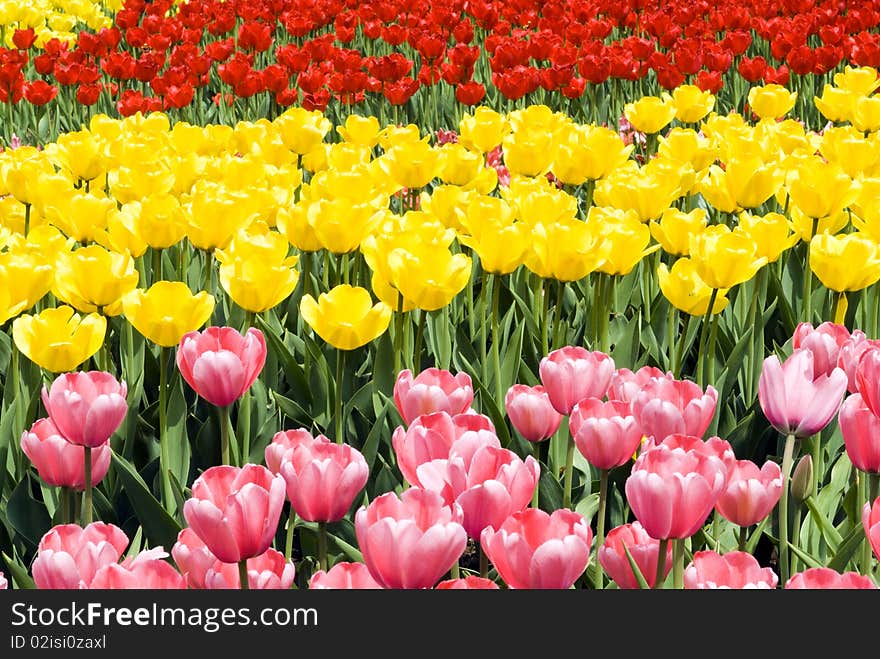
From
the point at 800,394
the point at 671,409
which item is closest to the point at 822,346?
the point at 800,394

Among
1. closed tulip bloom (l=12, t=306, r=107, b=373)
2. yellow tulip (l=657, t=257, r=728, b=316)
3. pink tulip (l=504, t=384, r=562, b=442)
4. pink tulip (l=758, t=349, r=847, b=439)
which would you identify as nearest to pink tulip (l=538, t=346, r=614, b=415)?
pink tulip (l=504, t=384, r=562, b=442)

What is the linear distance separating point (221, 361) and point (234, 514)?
56 cm

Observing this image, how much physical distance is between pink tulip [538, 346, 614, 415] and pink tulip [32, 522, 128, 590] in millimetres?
738

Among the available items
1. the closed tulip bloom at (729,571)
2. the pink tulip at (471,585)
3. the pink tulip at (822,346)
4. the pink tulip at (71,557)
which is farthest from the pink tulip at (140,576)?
the pink tulip at (822,346)

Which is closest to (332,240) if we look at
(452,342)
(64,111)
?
(452,342)

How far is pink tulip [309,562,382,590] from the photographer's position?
1.39 m

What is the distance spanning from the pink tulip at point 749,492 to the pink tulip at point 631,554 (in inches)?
4.6

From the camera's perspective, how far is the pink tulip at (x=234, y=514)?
139cm

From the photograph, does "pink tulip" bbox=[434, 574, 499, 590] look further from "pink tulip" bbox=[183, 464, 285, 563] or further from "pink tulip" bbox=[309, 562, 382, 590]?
"pink tulip" bbox=[183, 464, 285, 563]

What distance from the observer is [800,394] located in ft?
5.79

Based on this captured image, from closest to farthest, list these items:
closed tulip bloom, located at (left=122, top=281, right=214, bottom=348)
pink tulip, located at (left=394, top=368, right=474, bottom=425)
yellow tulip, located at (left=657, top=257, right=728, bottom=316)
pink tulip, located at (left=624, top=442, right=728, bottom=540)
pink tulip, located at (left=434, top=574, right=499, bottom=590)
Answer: pink tulip, located at (left=434, top=574, right=499, bottom=590) → pink tulip, located at (left=624, top=442, right=728, bottom=540) → pink tulip, located at (left=394, top=368, right=474, bottom=425) → closed tulip bloom, located at (left=122, top=281, right=214, bottom=348) → yellow tulip, located at (left=657, top=257, right=728, bottom=316)

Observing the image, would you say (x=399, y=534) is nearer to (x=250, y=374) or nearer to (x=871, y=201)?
(x=250, y=374)

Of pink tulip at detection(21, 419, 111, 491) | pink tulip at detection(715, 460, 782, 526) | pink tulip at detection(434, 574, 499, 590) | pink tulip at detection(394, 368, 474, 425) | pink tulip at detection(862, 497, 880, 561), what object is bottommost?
pink tulip at detection(21, 419, 111, 491)
